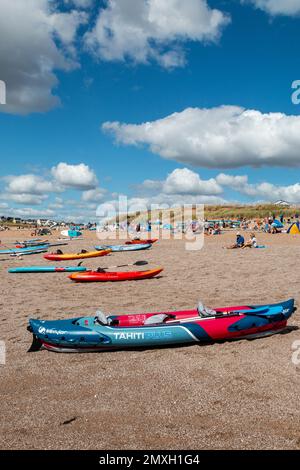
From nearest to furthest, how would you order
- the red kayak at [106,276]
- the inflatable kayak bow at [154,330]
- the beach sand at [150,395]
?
the beach sand at [150,395], the inflatable kayak bow at [154,330], the red kayak at [106,276]

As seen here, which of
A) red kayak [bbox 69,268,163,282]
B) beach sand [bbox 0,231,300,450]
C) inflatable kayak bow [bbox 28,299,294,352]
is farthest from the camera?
red kayak [bbox 69,268,163,282]

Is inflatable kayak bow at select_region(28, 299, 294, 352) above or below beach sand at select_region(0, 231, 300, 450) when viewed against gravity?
above

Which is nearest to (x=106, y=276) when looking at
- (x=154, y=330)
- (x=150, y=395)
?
(x=154, y=330)

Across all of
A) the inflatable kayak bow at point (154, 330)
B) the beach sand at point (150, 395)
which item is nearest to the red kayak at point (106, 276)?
the beach sand at point (150, 395)

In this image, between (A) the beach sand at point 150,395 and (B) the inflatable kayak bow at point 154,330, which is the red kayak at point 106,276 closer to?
(A) the beach sand at point 150,395

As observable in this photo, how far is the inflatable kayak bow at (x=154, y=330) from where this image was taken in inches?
279

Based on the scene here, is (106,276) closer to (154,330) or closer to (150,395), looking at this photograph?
(154,330)

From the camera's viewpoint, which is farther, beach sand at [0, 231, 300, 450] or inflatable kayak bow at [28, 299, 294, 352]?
inflatable kayak bow at [28, 299, 294, 352]

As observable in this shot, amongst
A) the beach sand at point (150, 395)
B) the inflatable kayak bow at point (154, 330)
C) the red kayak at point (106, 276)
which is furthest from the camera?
the red kayak at point (106, 276)

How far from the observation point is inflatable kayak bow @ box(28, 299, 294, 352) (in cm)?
709

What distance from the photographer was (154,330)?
23.3 ft

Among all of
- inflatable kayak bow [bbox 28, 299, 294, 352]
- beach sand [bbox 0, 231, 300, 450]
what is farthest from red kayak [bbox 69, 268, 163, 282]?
inflatable kayak bow [bbox 28, 299, 294, 352]

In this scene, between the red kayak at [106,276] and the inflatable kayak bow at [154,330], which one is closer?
the inflatable kayak bow at [154,330]

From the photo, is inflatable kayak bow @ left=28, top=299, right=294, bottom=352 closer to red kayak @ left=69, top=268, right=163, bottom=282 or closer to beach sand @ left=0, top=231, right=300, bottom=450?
beach sand @ left=0, top=231, right=300, bottom=450
